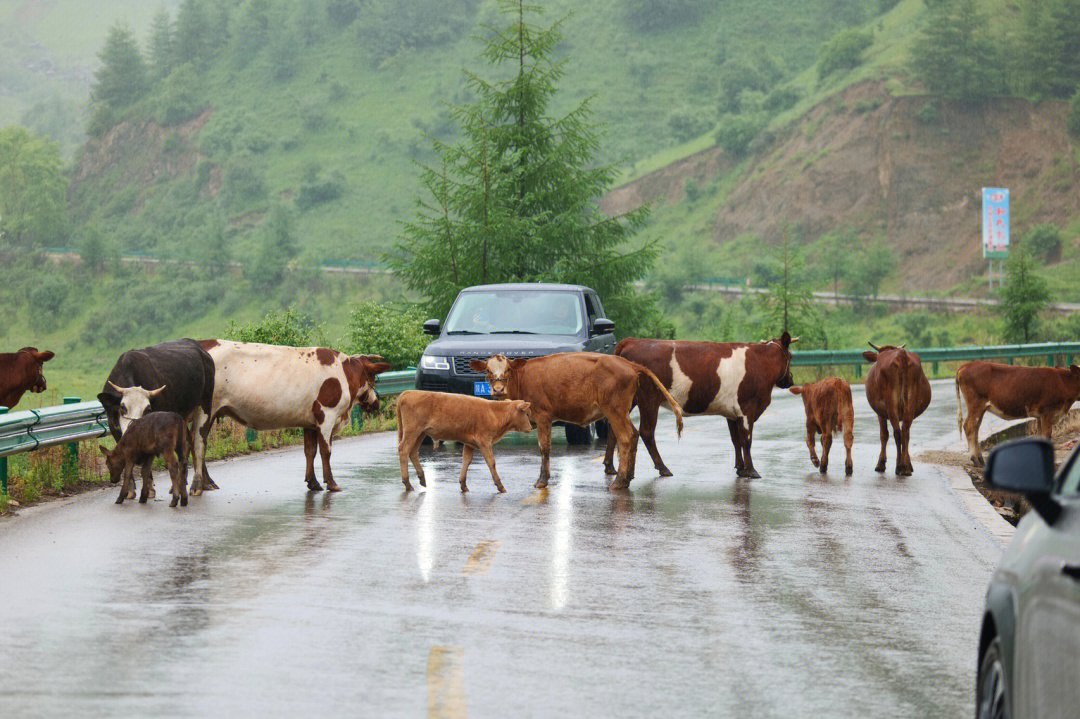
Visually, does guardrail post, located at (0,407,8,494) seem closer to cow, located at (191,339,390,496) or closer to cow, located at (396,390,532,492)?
cow, located at (191,339,390,496)

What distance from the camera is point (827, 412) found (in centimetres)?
1719

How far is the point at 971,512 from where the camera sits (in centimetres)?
1407

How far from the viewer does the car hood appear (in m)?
19.4

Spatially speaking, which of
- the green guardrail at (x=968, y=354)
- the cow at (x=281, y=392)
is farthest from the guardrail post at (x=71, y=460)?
the green guardrail at (x=968, y=354)

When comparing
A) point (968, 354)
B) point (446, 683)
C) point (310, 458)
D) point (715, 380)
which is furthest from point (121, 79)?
point (446, 683)

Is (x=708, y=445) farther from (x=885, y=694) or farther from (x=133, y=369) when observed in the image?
(x=885, y=694)

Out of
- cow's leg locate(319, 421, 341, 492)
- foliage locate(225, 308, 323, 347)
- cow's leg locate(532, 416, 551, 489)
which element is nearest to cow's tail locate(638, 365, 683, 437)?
cow's leg locate(532, 416, 551, 489)

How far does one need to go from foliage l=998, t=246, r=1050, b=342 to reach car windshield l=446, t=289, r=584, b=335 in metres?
34.4

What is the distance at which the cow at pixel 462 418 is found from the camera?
14.6 m

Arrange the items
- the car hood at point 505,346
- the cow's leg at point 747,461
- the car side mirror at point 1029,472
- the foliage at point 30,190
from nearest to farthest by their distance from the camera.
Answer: the car side mirror at point 1029,472 → the cow's leg at point 747,461 → the car hood at point 505,346 → the foliage at point 30,190

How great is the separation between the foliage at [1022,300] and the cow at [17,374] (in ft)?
134

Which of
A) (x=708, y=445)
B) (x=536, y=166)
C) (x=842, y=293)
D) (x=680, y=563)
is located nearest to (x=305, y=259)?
(x=842, y=293)

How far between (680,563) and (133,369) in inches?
228

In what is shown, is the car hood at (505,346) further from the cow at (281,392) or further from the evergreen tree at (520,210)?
the evergreen tree at (520,210)
